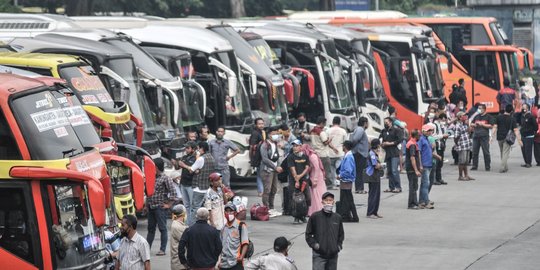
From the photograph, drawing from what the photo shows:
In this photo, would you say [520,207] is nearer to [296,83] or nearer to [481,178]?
[481,178]

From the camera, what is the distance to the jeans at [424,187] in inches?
1065

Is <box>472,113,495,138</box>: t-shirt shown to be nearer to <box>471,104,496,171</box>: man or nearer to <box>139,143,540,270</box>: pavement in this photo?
<box>471,104,496,171</box>: man

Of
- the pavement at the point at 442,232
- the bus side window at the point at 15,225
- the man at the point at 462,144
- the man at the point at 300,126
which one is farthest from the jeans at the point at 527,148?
the bus side window at the point at 15,225

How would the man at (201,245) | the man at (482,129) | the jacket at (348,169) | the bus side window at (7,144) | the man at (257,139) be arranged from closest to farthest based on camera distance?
the bus side window at (7,144), the man at (201,245), the jacket at (348,169), the man at (257,139), the man at (482,129)

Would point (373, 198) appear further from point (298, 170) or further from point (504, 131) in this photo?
point (504, 131)

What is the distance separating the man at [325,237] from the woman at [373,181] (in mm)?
7312

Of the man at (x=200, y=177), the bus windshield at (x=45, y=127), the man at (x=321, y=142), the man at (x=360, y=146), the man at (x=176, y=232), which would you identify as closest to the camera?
the bus windshield at (x=45, y=127)

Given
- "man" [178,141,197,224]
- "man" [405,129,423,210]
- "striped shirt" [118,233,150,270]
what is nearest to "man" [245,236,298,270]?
"striped shirt" [118,233,150,270]

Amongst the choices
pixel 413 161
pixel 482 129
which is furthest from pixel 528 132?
pixel 413 161

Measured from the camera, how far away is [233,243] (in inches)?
711

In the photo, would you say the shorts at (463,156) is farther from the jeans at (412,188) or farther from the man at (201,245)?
the man at (201,245)

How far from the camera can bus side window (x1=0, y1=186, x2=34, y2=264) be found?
15352mm

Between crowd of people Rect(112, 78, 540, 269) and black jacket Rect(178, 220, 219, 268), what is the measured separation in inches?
0.5

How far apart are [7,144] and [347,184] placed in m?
10.1
